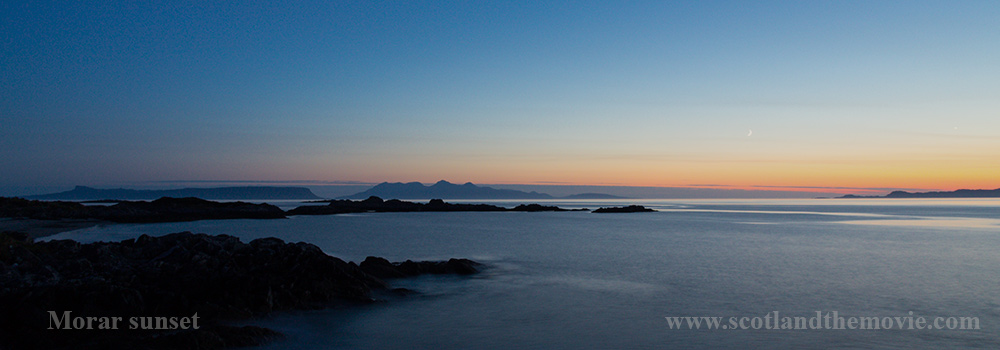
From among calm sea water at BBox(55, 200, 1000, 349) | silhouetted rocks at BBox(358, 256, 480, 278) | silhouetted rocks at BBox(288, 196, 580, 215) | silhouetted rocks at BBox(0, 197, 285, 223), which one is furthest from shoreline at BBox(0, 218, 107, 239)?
silhouetted rocks at BBox(288, 196, 580, 215)

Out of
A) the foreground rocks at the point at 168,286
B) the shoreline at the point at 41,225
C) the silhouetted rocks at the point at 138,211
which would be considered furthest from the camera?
the silhouetted rocks at the point at 138,211

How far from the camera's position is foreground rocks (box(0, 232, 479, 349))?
852 cm

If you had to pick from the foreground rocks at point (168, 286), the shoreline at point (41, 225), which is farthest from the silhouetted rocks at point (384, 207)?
the foreground rocks at point (168, 286)

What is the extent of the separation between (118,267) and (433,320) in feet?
25.0

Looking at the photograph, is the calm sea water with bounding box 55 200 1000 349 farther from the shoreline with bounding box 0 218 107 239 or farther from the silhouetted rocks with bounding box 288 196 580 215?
the silhouetted rocks with bounding box 288 196 580 215

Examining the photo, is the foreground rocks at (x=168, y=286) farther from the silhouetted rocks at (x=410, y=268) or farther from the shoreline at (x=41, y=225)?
the shoreline at (x=41, y=225)

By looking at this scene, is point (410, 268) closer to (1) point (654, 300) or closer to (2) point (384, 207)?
(1) point (654, 300)

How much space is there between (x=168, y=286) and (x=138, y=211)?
51247 millimetres

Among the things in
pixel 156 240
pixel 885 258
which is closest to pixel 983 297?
pixel 885 258

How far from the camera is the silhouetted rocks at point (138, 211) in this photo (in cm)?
4703

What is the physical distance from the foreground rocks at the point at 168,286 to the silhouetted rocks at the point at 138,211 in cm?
3841

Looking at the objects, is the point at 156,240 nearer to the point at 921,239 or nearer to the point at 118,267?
the point at 118,267

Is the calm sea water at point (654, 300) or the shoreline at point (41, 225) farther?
the shoreline at point (41, 225)

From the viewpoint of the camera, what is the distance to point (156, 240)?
15969 millimetres
